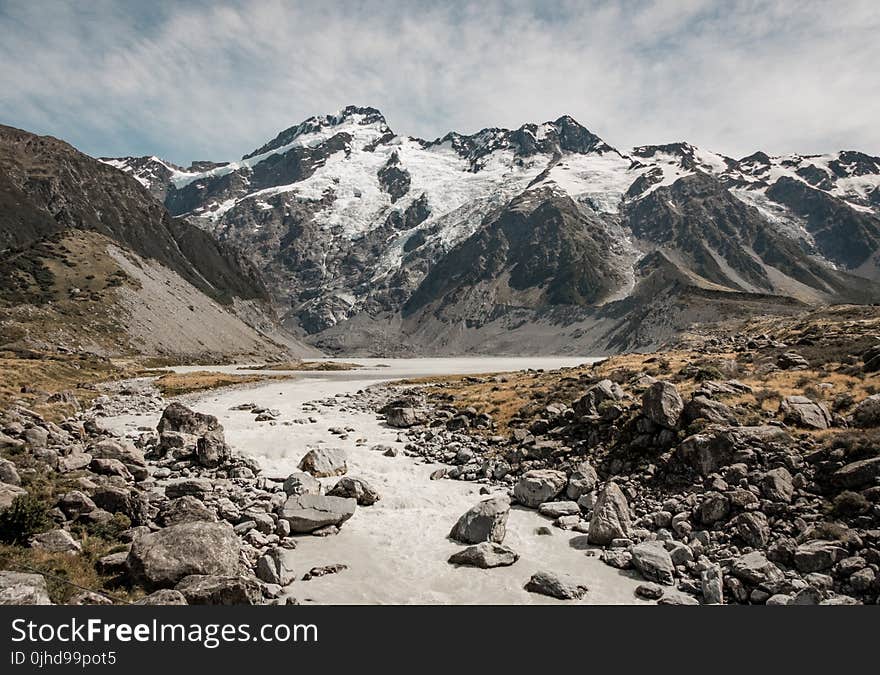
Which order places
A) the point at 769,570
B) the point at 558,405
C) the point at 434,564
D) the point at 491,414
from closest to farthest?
the point at 769,570 < the point at 434,564 < the point at 558,405 < the point at 491,414

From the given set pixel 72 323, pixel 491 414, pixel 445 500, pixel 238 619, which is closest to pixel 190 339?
pixel 72 323

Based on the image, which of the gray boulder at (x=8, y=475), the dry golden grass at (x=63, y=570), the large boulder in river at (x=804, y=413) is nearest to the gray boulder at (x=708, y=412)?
the large boulder in river at (x=804, y=413)

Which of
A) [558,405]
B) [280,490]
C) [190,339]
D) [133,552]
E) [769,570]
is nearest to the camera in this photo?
[133,552]

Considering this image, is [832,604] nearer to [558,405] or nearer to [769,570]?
[769,570]

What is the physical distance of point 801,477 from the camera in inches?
885

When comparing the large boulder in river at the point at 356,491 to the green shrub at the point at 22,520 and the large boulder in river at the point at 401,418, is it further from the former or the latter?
the large boulder in river at the point at 401,418

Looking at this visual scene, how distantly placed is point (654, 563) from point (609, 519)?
3.46m

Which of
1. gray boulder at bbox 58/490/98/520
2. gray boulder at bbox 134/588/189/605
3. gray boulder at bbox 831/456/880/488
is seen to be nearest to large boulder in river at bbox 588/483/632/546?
gray boulder at bbox 831/456/880/488

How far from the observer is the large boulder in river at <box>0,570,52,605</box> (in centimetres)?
1233

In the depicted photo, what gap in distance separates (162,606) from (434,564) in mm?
10458

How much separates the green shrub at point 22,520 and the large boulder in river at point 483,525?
49.4 ft

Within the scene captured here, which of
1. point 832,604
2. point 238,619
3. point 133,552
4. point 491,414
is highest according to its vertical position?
point 491,414

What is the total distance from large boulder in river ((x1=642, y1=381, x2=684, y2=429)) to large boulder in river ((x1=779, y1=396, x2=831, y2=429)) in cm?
514

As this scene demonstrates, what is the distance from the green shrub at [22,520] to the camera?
51.9ft
